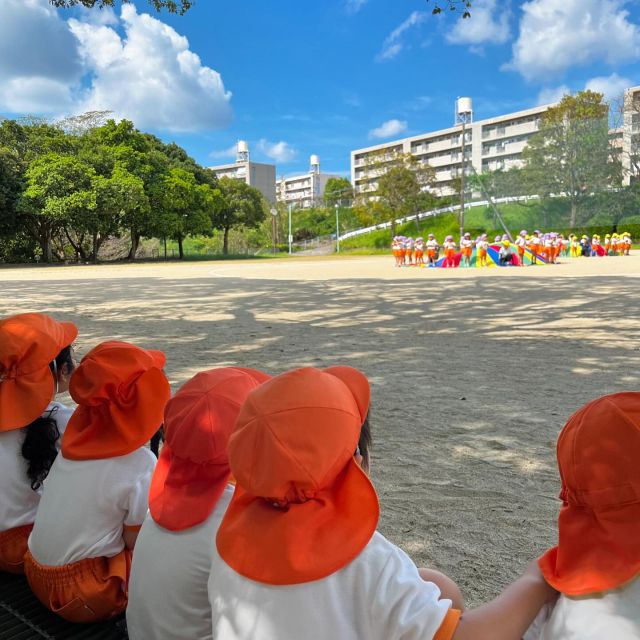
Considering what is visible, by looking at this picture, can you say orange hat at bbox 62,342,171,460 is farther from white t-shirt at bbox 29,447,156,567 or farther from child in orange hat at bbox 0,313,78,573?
child in orange hat at bbox 0,313,78,573

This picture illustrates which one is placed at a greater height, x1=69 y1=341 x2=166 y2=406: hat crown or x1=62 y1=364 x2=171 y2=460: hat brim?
x1=69 y1=341 x2=166 y2=406: hat crown

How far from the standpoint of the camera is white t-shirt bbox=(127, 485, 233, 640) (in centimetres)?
156

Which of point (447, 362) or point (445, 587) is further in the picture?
point (447, 362)

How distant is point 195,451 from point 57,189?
34.1m

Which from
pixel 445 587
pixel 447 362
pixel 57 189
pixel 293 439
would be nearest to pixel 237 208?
pixel 57 189

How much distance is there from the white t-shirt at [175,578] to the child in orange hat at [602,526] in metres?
0.83

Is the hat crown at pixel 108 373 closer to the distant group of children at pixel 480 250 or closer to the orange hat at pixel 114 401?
the orange hat at pixel 114 401

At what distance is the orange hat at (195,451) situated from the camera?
4.99ft

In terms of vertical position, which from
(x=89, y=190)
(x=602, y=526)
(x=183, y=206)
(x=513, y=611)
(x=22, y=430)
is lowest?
(x=513, y=611)

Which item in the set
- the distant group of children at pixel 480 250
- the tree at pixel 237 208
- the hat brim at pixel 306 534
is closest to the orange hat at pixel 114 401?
the hat brim at pixel 306 534

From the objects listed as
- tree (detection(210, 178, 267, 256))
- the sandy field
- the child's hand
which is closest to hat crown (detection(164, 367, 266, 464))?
the child's hand

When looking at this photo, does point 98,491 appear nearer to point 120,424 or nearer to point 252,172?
point 120,424

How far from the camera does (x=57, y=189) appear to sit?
3209 cm

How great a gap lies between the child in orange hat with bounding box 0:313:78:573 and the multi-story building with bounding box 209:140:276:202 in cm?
10914
